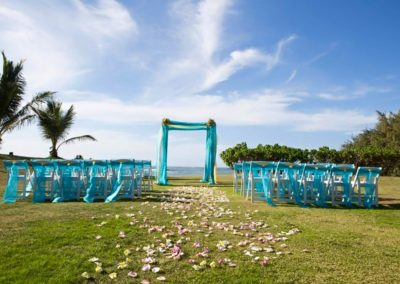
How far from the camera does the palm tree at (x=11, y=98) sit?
1744 centimetres

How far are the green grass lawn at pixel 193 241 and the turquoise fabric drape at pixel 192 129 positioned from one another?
9096 millimetres

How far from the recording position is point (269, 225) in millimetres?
5902

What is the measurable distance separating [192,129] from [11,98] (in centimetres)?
926

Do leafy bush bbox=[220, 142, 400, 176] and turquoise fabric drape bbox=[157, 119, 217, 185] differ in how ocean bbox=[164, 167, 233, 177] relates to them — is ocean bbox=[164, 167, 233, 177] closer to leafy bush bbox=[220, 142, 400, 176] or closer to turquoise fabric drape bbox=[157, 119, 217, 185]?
leafy bush bbox=[220, 142, 400, 176]

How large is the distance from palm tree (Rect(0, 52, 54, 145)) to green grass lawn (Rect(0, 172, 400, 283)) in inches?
474

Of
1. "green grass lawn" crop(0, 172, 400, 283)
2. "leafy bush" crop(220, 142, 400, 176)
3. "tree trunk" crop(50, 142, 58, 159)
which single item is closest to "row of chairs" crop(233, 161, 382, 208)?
"green grass lawn" crop(0, 172, 400, 283)

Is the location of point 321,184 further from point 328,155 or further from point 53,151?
point 53,151

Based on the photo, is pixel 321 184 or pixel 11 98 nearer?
pixel 321 184

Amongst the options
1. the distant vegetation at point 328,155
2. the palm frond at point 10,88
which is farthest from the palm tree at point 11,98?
the distant vegetation at point 328,155

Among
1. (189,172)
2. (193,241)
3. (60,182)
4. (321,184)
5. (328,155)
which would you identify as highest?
(328,155)

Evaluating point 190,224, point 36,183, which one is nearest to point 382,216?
point 190,224

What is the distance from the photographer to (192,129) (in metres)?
17.7

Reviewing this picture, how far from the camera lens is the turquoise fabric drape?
16.5 meters

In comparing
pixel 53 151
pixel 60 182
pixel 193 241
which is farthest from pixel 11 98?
pixel 193 241
